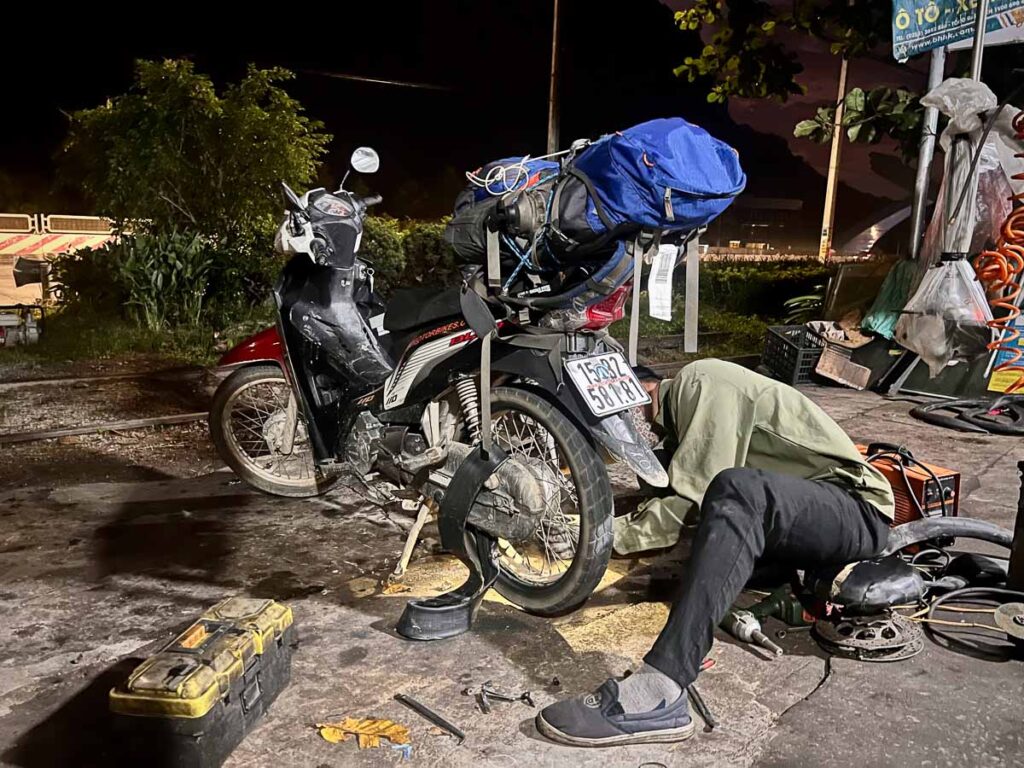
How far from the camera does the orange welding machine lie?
3.61 meters

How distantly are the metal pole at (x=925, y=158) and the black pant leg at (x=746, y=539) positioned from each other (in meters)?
6.46

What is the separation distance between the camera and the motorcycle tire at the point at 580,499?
298 cm

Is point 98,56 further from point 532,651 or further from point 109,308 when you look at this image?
point 532,651

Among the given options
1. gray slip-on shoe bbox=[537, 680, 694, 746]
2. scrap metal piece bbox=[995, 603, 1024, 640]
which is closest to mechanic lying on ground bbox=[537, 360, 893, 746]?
gray slip-on shoe bbox=[537, 680, 694, 746]

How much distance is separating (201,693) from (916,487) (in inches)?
116

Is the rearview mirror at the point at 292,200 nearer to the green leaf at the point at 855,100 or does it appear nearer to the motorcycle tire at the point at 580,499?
the motorcycle tire at the point at 580,499

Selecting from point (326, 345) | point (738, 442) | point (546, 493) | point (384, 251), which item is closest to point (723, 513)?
point (738, 442)

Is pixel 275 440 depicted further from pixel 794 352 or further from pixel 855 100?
pixel 855 100

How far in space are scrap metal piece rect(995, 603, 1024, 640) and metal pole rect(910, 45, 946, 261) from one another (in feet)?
20.3

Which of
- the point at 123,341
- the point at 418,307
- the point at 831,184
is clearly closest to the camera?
the point at 418,307

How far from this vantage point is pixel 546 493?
126 inches

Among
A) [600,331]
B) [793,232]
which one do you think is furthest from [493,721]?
[793,232]

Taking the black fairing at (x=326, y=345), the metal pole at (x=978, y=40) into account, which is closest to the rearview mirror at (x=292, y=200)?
the black fairing at (x=326, y=345)

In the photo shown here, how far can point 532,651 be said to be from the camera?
3080 millimetres
